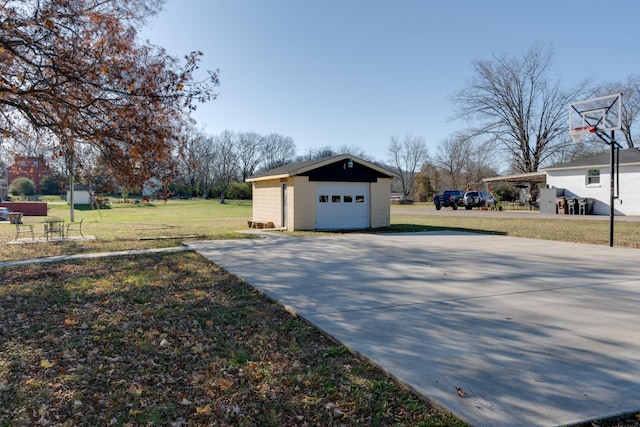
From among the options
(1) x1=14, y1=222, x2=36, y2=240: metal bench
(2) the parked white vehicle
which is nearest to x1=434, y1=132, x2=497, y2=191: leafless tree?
(2) the parked white vehicle

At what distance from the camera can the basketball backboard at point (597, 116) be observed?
13.3 m

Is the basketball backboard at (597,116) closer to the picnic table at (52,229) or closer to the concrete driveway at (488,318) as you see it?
the concrete driveway at (488,318)

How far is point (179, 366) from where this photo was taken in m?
4.10

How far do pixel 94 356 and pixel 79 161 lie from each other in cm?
844

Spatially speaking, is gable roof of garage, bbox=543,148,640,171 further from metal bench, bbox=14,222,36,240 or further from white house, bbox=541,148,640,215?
metal bench, bbox=14,222,36,240

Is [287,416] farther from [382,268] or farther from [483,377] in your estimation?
[382,268]

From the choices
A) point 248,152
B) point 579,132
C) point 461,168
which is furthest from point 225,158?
point 579,132

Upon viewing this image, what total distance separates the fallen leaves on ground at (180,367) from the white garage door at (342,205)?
11.8 m

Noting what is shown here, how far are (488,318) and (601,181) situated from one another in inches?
1060

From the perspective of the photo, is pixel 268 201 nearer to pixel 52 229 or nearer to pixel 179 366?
pixel 52 229

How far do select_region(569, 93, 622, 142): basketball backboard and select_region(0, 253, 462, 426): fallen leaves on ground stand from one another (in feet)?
41.4

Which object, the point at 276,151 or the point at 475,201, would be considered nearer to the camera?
the point at 475,201

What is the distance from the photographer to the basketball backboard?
13.3 metres

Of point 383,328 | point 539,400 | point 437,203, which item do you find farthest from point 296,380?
point 437,203
